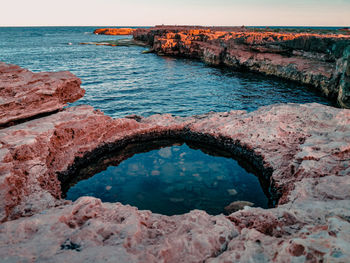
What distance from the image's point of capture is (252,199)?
834cm

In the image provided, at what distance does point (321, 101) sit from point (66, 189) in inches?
915

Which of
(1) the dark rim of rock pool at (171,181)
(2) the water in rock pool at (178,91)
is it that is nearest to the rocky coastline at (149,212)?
(1) the dark rim of rock pool at (171,181)

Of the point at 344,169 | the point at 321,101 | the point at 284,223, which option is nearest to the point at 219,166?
the point at 344,169

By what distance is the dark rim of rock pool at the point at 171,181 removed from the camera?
8188mm

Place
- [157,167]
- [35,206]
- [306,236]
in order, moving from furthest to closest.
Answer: [157,167] → [35,206] → [306,236]

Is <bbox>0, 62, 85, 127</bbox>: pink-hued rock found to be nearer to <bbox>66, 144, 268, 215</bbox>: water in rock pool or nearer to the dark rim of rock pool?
the dark rim of rock pool

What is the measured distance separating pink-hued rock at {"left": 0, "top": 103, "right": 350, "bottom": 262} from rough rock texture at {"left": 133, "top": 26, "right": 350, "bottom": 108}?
13.8 m

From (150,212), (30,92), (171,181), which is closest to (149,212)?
(150,212)

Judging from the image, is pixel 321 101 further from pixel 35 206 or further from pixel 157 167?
pixel 35 206

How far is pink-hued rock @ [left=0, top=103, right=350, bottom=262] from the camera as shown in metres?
3.80

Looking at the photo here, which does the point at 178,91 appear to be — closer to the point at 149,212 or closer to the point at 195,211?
the point at 149,212

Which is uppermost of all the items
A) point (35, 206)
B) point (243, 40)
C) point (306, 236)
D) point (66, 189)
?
point (243, 40)

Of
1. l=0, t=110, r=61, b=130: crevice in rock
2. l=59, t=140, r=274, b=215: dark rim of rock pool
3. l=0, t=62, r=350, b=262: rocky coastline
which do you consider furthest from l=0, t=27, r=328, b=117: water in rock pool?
l=59, t=140, r=274, b=215: dark rim of rock pool

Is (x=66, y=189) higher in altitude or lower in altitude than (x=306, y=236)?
lower
